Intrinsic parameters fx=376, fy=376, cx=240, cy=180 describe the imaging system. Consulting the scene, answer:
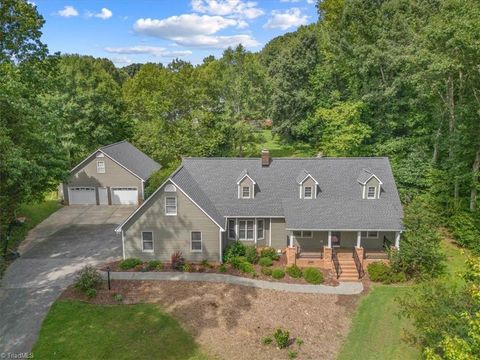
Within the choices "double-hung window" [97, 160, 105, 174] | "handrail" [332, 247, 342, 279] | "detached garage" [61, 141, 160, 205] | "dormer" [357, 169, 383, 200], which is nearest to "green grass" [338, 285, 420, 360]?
"handrail" [332, 247, 342, 279]

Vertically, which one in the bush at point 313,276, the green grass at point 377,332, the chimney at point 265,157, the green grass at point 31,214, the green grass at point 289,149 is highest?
the chimney at point 265,157

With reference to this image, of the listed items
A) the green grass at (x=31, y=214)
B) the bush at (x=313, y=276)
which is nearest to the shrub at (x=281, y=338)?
the bush at (x=313, y=276)

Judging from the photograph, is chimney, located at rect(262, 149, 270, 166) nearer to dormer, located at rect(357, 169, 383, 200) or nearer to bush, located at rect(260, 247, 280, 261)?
bush, located at rect(260, 247, 280, 261)

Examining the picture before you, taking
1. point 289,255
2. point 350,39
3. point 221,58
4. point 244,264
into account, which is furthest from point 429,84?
point 221,58

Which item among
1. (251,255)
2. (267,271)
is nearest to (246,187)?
(251,255)

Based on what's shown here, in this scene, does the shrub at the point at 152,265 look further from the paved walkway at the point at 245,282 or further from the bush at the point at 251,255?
the bush at the point at 251,255

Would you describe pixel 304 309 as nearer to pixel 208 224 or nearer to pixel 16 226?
pixel 208 224
